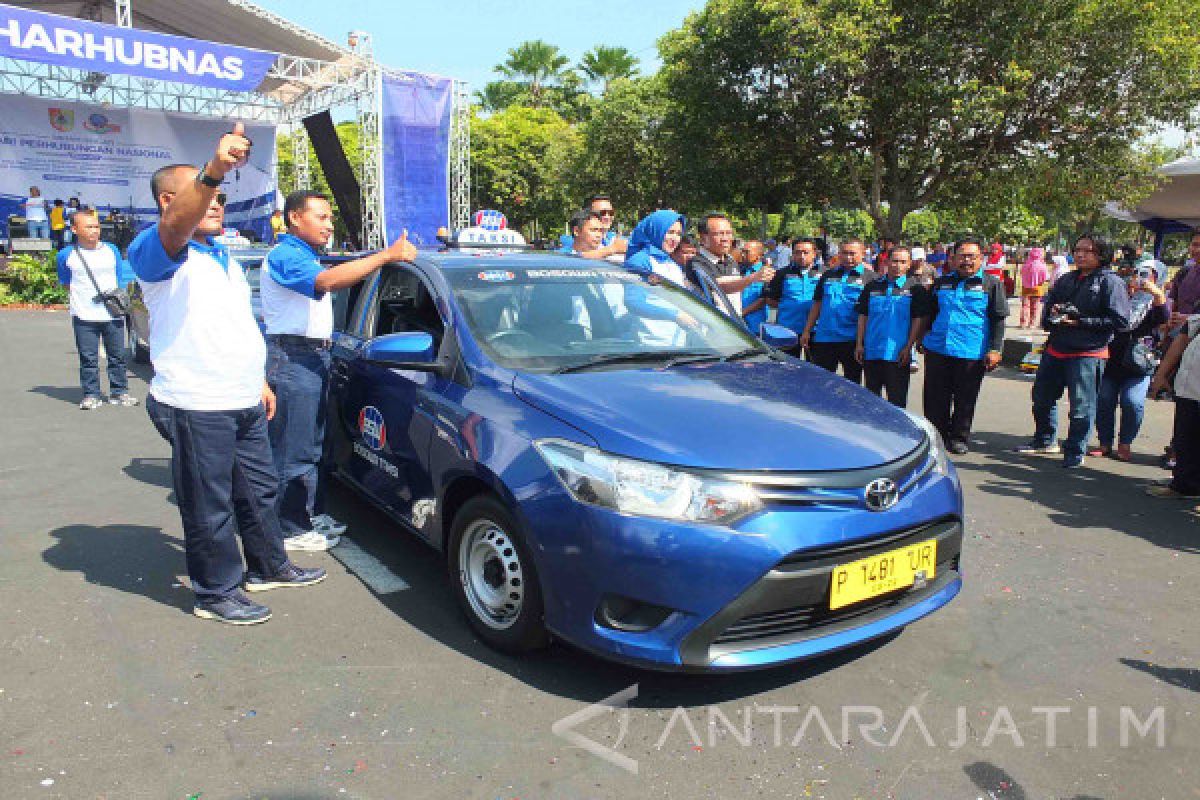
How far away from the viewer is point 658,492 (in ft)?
8.35

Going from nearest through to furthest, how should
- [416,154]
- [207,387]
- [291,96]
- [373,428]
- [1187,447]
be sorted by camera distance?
[207,387], [373,428], [1187,447], [416,154], [291,96]

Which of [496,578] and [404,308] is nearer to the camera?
[496,578]

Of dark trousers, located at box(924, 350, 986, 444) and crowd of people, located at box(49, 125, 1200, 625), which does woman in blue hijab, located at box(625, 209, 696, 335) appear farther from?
dark trousers, located at box(924, 350, 986, 444)

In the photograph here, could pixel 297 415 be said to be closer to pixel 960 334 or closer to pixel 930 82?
pixel 960 334

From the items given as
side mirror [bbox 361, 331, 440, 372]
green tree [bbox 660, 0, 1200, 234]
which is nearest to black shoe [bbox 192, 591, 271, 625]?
side mirror [bbox 361, 331, 440, 372]

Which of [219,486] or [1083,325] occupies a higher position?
[1083,325]

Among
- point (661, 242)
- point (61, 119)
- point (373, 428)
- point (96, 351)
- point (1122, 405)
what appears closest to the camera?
point (373, 428)

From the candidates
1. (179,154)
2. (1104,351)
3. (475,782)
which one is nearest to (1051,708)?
(475,782)

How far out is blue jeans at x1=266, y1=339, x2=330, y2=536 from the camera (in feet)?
12.1

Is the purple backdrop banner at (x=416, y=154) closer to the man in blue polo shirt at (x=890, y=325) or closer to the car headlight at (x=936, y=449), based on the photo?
the man in blue polo shirt at (x=890, y=325)

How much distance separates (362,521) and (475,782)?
2.42 m

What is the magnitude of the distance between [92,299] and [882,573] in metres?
7.19

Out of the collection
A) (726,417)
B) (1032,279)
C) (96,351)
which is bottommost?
(96,351)

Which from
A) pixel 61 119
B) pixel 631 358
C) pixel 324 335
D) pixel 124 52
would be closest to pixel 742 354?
pixel 631 358
